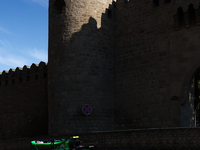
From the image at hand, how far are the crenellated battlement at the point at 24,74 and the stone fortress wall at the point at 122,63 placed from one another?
4651 millimetres

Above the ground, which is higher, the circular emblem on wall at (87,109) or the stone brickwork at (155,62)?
the stone brickwork at (155,62)

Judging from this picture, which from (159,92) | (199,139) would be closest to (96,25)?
(159,92)

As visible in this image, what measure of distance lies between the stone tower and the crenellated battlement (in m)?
4.62

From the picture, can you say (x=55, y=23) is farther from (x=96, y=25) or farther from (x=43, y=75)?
(x=43, y=75)

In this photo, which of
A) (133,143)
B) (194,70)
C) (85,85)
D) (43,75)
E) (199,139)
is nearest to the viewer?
(199,139)

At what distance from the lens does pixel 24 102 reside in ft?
85.6

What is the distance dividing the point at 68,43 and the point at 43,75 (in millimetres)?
5591

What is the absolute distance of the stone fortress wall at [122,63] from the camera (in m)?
18.1

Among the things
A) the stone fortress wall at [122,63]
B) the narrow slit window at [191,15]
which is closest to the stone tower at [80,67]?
the stone fortress wall at [122,63]

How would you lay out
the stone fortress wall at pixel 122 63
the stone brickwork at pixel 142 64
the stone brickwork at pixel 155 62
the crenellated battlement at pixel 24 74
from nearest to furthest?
1. the stone brickwork at pixel 155 62
2. the stone fortress wall at pixel 122 63
3. the stone brickwork at pixel 142 64
4. the crenellated battlement at pixel 24 74

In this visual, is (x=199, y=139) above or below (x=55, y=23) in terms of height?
below

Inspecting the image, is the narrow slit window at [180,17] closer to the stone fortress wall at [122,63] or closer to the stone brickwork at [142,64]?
the stone fortress wall at [122,63]

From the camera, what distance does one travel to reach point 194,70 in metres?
17.6

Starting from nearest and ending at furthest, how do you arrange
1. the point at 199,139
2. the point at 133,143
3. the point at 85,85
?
the point at 199,139, the point at 133,143, the point at 85,85
